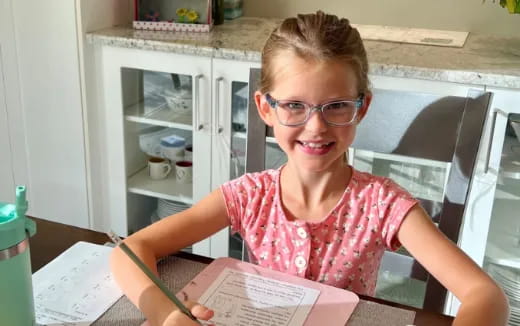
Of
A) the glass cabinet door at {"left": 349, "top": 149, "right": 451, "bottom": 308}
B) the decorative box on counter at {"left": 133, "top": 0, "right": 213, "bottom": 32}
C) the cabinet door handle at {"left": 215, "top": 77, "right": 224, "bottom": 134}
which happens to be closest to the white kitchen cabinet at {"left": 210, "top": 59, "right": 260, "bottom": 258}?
the cabinet door handle at {"left": 215, "top": 77, "right": 224, "bottom": 134}

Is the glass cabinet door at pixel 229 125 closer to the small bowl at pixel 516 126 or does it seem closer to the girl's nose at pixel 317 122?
the small bowl at pixel 516 126

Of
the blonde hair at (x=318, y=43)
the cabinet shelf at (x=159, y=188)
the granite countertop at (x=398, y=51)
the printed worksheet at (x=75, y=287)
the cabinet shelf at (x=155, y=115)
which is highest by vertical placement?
the blonde hair at (x=318, y=43)

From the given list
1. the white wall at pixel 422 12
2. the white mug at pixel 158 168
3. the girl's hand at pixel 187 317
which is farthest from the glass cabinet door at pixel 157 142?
the girl's hand at pixel 187 317

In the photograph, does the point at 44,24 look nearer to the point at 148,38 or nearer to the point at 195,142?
the point at 148,38

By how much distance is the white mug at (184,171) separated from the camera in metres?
2.08

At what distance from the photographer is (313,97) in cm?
94

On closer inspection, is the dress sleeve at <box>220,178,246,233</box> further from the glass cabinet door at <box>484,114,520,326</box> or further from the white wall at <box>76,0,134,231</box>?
the white wall at <box>76,0,134,231</box>

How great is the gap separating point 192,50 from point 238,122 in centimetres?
27

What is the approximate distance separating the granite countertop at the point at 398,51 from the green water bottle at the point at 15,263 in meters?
1.11

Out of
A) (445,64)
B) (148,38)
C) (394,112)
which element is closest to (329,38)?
(394,112)

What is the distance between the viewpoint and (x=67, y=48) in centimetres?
191

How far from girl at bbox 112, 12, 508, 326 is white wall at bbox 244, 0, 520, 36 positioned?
1175 mm

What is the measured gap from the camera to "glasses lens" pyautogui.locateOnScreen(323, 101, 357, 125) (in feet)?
3.11

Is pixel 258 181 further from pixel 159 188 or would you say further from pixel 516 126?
pixel 159 188
